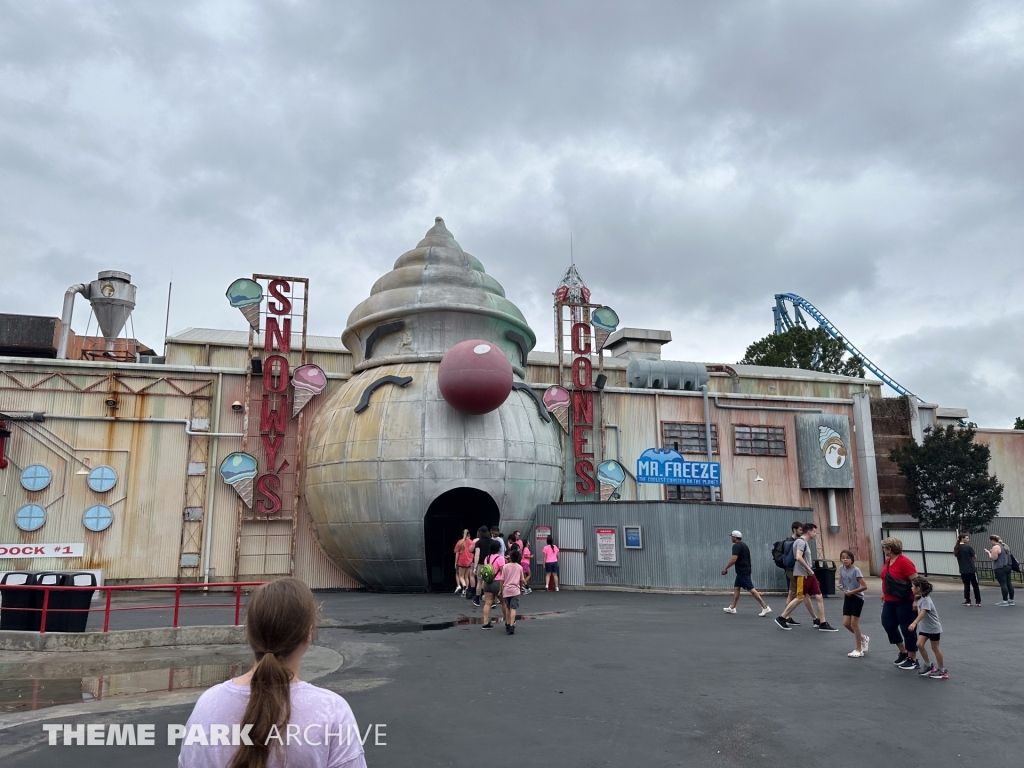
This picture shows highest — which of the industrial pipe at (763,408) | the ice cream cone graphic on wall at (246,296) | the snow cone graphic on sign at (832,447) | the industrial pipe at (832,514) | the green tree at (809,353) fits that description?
the green tree at (809,353)

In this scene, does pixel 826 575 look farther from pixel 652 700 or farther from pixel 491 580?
pixel 652 700

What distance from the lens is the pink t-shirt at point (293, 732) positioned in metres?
2.23

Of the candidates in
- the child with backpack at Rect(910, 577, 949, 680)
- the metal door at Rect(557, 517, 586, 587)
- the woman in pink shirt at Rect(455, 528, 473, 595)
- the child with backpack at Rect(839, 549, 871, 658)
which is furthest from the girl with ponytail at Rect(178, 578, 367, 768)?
the metal door at Rect(557, 517, 586, 587)

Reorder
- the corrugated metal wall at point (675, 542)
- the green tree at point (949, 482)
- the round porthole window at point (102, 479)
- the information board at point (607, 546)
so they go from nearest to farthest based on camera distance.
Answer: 1. the corrugated metal wall at point (675, 542)
2. the information board at point (607, 546)
3. the round porthole window at point (102, 479)
4. the green tree at point (949, 482)

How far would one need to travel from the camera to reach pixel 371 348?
21844 mm

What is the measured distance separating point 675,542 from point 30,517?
1832 cm

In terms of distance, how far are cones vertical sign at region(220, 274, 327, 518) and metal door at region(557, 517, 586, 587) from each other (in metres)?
8.32

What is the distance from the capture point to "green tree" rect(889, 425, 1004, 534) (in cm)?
3050

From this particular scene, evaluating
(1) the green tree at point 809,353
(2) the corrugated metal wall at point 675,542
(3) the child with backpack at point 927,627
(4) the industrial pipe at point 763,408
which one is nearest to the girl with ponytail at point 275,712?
(3) the child with backpack at point 927,627

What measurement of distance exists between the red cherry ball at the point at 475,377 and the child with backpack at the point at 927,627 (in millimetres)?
11099

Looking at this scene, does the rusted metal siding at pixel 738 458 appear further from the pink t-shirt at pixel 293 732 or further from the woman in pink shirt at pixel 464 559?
the pink t-shirt at pixel 293 732

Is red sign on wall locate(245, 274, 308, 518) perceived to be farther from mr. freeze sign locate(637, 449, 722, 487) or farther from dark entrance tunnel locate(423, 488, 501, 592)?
mr. freeze sign locate(637, 449, 722, 487)

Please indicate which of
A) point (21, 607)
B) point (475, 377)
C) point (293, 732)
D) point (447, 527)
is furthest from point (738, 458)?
point (293, 732)

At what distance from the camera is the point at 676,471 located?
2375cm
